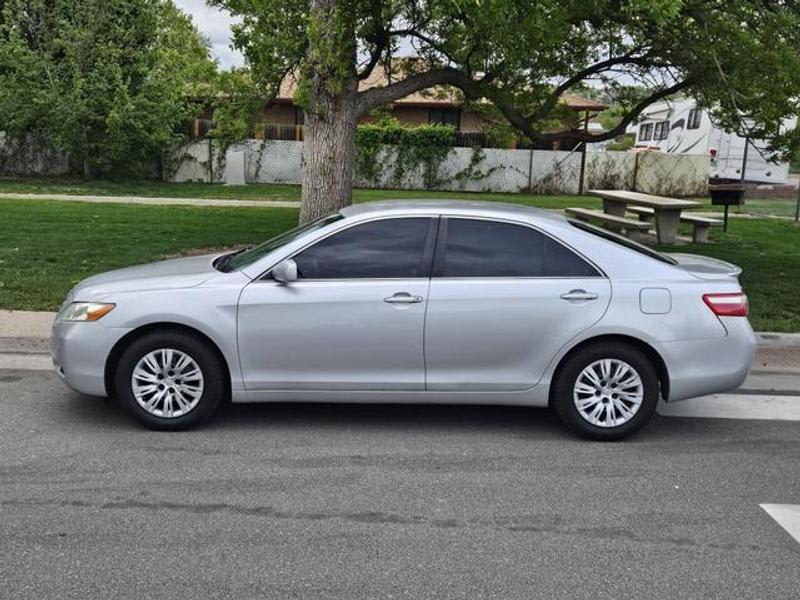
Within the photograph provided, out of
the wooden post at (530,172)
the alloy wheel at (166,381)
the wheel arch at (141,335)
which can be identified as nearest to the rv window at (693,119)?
the wooden post at (530,172)

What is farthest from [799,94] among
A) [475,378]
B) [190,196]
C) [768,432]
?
[190,196]

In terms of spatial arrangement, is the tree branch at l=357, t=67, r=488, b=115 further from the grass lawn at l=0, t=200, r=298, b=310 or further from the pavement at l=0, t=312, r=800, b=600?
the pavement at l=0, t=312, r=800, b=600

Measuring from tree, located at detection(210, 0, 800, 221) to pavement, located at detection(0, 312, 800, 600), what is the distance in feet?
14.0

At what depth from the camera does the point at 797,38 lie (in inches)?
366

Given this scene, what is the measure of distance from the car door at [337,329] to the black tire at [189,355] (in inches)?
8.2

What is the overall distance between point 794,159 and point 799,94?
56.2 inches

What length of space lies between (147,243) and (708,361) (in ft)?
30.4

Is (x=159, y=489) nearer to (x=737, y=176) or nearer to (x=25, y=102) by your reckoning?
(x=25, y=102)

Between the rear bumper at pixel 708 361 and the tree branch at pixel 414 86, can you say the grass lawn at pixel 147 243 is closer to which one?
the rear bumper at pixel 708 361

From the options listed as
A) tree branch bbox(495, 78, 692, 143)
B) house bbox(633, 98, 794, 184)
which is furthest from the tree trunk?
house bbox(633, 98, 794, 184)

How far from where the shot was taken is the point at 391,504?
4434 millimetres

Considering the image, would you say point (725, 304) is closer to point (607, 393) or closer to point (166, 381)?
point (607, 393)

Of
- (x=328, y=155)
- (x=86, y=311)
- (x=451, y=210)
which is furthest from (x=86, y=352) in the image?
(x=328, y=155)

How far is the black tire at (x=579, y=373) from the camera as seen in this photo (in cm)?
539
